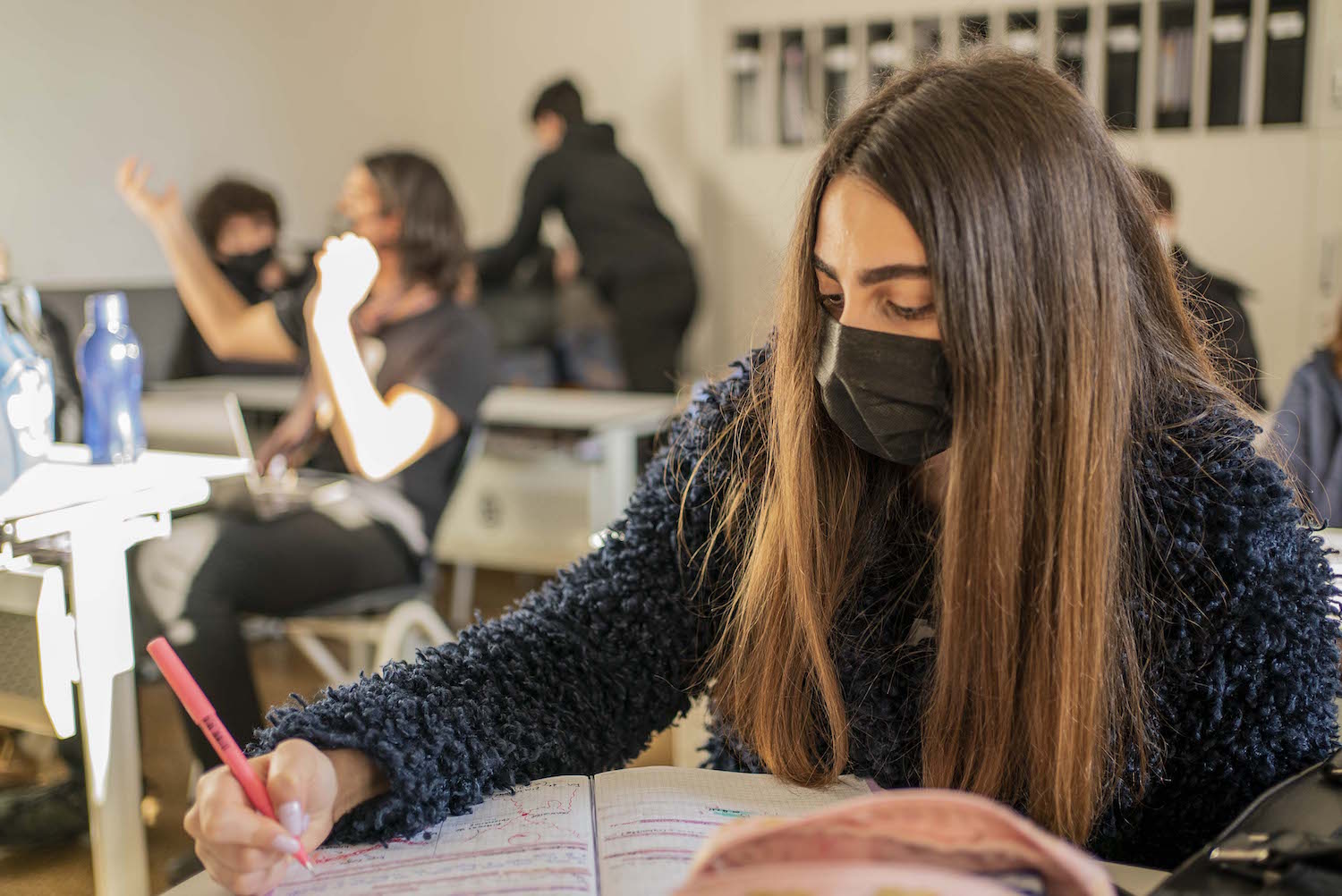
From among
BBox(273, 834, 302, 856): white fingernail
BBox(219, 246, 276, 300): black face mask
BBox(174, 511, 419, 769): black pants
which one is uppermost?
BBox(219, 246, 276, 300): black face mask

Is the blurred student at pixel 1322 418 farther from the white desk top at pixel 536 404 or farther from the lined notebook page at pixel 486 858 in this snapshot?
the lined notebook page at pixel 486 858

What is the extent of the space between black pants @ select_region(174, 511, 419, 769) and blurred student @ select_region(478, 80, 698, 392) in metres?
2.25

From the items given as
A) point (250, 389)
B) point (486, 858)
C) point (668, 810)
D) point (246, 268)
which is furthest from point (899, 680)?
point (246, 268)

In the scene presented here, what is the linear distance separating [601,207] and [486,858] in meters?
3.83

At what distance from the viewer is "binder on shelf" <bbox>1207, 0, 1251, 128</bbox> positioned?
3.81 m

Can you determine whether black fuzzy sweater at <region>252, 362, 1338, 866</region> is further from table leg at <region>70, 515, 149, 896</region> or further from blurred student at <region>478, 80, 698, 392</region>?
blurred student at <region>478, 80, 698, 392</region>

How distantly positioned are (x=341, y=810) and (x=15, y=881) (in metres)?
1.46

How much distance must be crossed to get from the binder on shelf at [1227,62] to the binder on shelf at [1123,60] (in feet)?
0.76

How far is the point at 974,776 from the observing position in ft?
2.80

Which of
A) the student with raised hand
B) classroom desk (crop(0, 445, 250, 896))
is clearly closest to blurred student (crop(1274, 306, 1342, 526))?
the student with raised hand

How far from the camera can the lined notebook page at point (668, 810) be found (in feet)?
2.19

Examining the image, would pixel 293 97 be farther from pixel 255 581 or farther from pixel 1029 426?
pixel 1029 426

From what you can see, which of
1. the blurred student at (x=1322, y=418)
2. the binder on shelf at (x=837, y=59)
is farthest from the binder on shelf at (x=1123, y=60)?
the blurred student at (x=1322, y=418)

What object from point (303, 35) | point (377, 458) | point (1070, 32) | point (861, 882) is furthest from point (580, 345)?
point (861, 882)
